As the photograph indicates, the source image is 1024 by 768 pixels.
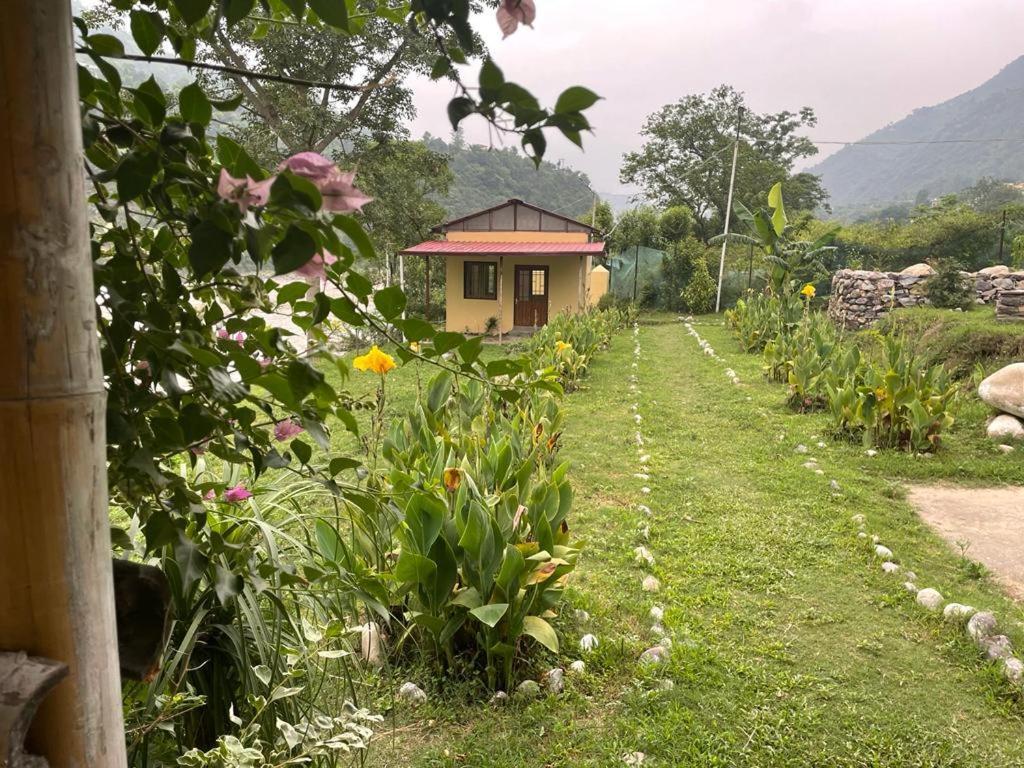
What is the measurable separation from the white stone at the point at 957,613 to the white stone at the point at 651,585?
1.24 metres

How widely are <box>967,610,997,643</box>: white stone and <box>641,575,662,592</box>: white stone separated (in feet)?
4.25

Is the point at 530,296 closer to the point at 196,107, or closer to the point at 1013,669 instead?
the point at 1013,669

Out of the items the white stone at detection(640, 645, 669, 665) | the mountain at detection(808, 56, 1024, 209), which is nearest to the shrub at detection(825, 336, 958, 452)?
the white stone at detection(640, 645, 669, 665)

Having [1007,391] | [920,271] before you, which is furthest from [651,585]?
[920,271]

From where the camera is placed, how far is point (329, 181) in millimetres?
554

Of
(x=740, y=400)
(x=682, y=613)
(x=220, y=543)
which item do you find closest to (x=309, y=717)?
(x=220, y=543)

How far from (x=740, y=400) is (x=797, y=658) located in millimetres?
5390

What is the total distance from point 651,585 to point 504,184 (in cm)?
3957

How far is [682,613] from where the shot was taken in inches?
120

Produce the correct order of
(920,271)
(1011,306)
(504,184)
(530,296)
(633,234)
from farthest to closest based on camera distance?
(504,184) < (633,234) < (530,296) < (920,271) < (1011,306)

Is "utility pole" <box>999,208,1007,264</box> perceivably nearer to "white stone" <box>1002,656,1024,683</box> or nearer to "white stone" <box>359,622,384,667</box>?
"white stone" <box>1002,656,1024,683</box>

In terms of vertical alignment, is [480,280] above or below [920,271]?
below

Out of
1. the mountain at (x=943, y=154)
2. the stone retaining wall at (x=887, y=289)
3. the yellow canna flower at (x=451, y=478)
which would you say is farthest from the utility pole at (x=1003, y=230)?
the mountain at (x=943, y=154)

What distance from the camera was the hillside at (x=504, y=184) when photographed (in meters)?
37.8
